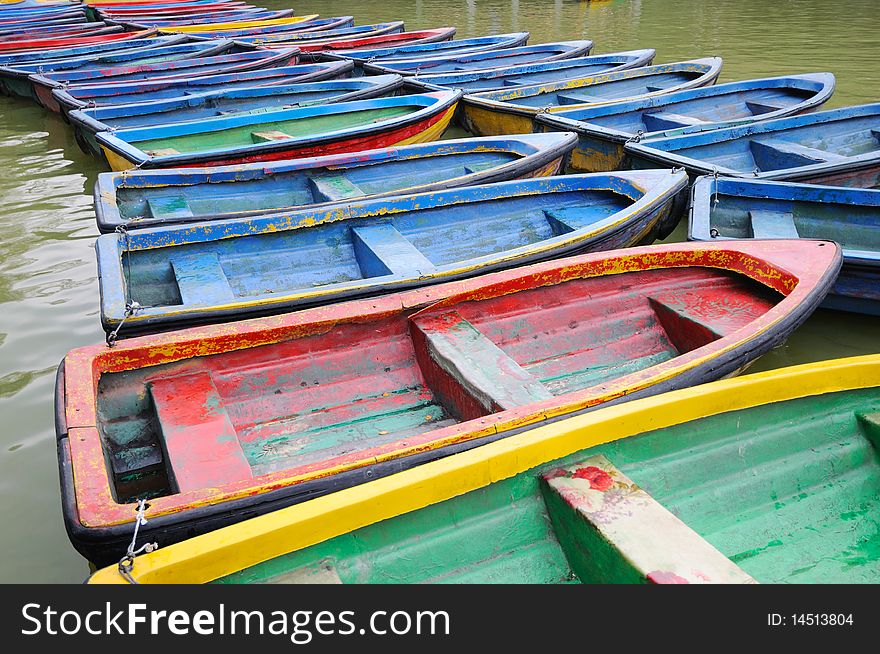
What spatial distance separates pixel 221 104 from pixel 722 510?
6444 mm

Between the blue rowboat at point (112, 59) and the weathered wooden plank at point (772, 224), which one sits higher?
the blue rowboat at point (112, 59)

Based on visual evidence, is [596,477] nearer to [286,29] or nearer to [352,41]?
[352,41]

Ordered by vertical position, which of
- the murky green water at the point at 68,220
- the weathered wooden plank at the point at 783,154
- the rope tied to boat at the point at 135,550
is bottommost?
the murky green water at the point at 68,220

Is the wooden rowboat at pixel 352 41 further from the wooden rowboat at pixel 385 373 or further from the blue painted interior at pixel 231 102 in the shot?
the wooden rowboat at pixel 385 373

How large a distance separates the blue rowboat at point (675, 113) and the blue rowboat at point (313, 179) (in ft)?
1.83

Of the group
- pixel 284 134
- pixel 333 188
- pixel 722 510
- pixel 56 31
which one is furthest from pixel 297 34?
pixel 722 510

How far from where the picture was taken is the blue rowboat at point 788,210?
4637 mm

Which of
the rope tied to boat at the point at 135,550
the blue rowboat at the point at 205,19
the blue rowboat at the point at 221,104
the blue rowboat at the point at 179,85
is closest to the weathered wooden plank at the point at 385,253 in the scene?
the rope tied to boat at the point at 135,550

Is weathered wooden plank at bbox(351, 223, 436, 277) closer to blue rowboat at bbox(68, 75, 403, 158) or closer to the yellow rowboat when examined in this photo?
blue rowboat at bbox(68, 75, 403, 158)

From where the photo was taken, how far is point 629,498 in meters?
2.27

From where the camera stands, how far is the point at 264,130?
658 cm

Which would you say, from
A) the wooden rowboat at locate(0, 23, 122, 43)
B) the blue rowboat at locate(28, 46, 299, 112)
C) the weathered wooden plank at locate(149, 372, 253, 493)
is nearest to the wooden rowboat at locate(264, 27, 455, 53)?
the blue rowboat at locate(28, 46, 299, 112)

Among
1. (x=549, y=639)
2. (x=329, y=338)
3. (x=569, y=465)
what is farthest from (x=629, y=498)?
(x=329, y=338)

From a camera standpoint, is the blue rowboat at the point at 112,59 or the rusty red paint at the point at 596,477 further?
the blue rowboat at the point at 112,59
